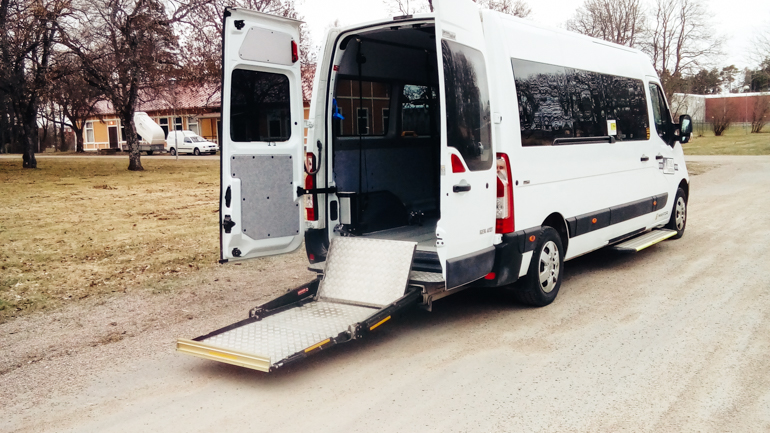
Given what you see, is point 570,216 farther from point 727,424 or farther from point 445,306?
point 727,424

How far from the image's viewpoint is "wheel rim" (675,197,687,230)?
9289mm

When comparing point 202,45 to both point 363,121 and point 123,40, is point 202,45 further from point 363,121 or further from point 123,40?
point 363,121

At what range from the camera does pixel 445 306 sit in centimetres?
632

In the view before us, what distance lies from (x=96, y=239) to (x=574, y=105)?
24.8ft

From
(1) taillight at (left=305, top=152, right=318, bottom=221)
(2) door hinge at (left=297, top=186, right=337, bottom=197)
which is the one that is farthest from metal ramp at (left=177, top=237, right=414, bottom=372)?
(2) door hinge at (left=297, top=186, right=337, bottom=197)

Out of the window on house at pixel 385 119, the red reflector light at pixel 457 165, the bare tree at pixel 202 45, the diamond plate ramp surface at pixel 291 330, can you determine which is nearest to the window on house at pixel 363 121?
the window on house at pixel 385 119

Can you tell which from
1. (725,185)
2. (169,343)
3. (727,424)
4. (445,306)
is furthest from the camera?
(725,185)

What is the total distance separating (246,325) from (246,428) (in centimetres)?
137

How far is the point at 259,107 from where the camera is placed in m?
5.68

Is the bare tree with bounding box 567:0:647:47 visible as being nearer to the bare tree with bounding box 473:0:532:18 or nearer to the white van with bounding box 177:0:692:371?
the bare tree with bounding box 473:0:532:18

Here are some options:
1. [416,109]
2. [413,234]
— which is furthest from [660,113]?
[413,234]

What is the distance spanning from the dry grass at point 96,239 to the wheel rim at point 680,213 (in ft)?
21.6

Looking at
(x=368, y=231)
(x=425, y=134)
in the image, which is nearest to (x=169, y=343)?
(x=368, y=231)

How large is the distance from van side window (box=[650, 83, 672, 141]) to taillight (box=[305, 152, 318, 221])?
4719 mm
